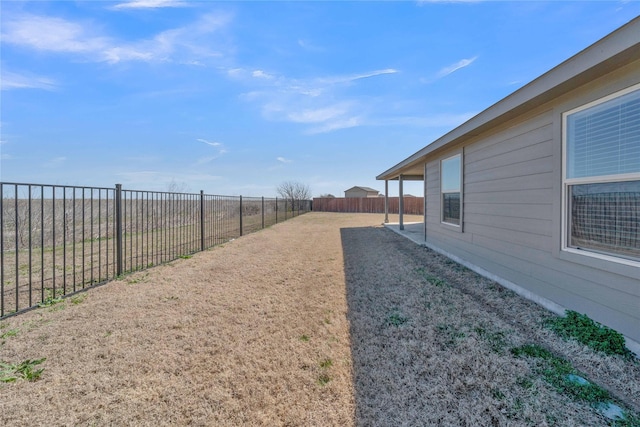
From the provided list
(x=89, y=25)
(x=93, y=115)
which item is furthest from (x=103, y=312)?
(x=93, y=115)

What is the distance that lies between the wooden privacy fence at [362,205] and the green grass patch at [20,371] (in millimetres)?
22759

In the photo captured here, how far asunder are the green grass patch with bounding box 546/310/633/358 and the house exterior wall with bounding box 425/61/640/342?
0.29 ft

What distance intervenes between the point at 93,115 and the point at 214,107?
10.1 feet

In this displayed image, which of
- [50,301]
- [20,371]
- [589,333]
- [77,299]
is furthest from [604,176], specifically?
[50,301]

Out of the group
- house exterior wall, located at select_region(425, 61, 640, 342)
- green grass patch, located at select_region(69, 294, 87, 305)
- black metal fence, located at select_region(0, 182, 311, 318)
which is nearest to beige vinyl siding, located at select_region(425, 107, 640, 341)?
house exterior wall, located at select_region(425, 61, 640, 342)

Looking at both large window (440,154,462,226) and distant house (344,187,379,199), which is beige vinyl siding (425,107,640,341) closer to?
large window (440,154,462,226)

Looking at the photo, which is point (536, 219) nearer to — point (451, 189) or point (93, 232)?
Answer: point (451, 189)

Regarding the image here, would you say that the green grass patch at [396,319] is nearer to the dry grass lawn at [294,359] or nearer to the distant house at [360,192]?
the dry grass lawn at [294,359]

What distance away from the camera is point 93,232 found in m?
7.33

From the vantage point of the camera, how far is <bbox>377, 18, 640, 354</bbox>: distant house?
7.29 feet

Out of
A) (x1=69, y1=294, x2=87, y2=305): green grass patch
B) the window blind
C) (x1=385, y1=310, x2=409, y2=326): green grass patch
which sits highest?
the window blind

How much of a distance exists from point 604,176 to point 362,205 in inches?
912

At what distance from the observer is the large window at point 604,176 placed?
87.9 inches

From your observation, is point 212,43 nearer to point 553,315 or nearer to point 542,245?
point 542,245
